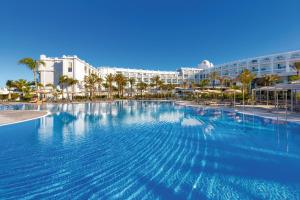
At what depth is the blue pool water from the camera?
3781 mm

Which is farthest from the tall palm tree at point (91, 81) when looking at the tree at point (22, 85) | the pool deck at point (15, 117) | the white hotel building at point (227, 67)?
the pool deck at point (15, 117)

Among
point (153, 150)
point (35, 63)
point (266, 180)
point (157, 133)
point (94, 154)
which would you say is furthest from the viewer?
point (35, 63)

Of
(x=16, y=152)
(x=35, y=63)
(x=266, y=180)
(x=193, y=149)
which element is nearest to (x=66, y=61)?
(x=35, y=63)

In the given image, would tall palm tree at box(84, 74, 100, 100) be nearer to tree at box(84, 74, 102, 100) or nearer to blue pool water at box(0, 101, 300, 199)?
tree at box(84, 74, 102, 100)

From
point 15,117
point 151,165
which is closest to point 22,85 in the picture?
point 15,117

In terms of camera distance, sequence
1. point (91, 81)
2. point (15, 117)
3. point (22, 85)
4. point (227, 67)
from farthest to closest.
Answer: point (227, 67) < point (91, 81) < point (22, 85) < point (15, 117)

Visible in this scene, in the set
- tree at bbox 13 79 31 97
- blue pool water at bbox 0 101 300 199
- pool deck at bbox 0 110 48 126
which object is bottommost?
blue pool water at bbox 0 101 300 199

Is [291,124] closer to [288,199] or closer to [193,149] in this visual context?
[193,149]

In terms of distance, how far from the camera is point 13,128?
984 cm

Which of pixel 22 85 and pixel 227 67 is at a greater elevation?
pixel 227 67

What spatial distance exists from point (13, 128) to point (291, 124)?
55.2 feet

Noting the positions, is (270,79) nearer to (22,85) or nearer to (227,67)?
(227,67)

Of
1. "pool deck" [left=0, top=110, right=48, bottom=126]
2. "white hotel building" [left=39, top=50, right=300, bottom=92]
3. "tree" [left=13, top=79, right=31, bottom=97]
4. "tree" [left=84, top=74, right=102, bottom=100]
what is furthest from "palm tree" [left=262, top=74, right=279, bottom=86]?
"tree" [left=13, top=79, right=31, bottom=97]

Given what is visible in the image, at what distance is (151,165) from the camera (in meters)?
5.20
